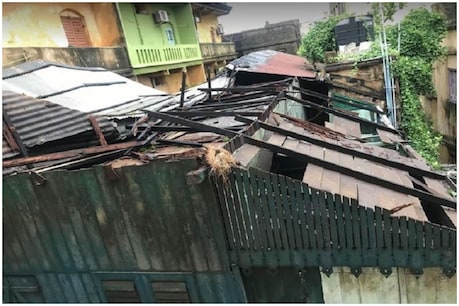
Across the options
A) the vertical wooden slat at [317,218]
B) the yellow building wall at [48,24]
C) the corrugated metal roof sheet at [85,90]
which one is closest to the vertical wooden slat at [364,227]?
the vertical wooden slat at [317,218]

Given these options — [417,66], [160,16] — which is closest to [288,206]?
[417,66]

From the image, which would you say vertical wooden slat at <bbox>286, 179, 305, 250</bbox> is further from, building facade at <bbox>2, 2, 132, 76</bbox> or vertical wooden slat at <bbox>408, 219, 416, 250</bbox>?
building facade at <bbox>2, 2, 132, 76</bbox>

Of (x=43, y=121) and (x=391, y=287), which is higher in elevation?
(x=43, y=121)

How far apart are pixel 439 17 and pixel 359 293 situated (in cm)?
1073

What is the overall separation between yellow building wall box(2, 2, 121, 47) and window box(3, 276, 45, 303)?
8.78 metres

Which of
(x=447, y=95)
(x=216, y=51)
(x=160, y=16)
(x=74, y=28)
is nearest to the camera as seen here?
(x=74, y=28)

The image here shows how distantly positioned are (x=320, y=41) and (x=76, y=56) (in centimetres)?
878

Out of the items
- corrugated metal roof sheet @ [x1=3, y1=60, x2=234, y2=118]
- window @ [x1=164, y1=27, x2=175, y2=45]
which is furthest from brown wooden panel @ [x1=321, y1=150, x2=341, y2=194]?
window @ [x1=164, y1=27, x2=175, y2=45]

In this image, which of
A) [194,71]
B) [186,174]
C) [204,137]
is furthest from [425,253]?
[194,71]

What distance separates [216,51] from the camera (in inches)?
944

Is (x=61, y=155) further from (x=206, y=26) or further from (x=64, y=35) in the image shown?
(x=206, y=26)

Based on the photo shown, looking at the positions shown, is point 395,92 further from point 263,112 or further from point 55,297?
point 55,297

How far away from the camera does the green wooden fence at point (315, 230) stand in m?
3.17

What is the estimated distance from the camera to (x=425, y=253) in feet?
10.5
